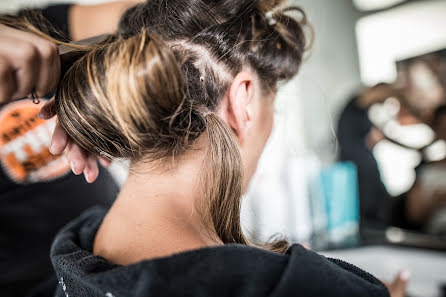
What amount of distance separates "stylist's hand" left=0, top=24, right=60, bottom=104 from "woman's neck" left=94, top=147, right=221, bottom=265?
22cm

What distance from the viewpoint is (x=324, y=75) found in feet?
6.52

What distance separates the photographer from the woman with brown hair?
46 cm

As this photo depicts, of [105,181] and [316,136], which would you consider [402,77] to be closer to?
[316,136]

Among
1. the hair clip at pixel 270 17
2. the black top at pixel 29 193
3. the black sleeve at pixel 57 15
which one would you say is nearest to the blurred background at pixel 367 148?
the black top at pixel 29 193

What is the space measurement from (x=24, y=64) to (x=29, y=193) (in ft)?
2.17

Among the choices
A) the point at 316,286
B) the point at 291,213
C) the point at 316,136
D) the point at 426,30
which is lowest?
the point at 291,213

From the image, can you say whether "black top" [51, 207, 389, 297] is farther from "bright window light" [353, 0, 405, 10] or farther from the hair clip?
"bright window light" [353, 0, 405, 10]

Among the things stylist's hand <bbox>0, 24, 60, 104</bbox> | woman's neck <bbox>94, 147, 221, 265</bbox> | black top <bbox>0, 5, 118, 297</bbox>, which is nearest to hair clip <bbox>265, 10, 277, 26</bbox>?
woman's neck <bbox>94, 147, 221, 265</bbox>

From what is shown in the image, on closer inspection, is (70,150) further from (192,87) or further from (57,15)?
(57,15)

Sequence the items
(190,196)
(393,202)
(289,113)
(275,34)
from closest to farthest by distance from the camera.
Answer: (190,196)
(275,34)
(393,202)
(289,113)

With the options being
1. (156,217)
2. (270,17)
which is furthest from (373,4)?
(156,217)

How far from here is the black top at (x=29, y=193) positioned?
2.98 feet

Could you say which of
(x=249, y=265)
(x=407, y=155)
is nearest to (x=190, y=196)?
(x=249, y=265)

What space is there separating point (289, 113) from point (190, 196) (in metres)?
1.41
